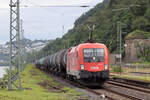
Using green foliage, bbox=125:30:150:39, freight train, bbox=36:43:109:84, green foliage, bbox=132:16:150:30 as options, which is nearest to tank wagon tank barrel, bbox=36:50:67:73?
freight train, bbox=36:43:109:84

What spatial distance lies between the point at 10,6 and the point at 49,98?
760 centimetres

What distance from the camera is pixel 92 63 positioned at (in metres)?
21.9

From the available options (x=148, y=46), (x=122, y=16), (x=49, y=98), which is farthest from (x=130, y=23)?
(x=49, y=98)

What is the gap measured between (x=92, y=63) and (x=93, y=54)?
0.76 meters

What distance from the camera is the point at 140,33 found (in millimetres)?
90438

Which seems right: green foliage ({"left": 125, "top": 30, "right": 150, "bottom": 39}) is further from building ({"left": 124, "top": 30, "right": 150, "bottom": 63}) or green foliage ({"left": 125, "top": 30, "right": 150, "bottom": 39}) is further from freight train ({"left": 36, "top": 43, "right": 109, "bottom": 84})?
freight train ({"left": 36, "top": 43, "right": 109, "bottom": 84})

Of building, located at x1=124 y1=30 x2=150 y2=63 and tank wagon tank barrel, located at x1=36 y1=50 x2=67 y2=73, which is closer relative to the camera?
tank wagon tank barrel, located at x1=36 y1=50 x2=67 y2=73

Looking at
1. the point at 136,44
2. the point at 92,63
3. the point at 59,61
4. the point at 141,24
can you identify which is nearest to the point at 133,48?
the point at 136,44

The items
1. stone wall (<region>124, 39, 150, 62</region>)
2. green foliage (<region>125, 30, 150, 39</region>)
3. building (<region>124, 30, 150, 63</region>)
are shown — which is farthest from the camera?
green foliage (<region>125, 30, 150, 39</region>)

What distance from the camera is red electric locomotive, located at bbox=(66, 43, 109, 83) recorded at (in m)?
21.7

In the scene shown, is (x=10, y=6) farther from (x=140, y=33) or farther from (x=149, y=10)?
(x=149, y=10)

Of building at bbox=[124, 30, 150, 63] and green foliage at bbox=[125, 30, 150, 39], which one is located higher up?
green foliage at bbox=[125, 30, 150, 39]

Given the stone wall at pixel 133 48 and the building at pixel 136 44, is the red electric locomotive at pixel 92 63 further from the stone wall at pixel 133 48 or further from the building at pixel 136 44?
the stone wall at pixel 133 48

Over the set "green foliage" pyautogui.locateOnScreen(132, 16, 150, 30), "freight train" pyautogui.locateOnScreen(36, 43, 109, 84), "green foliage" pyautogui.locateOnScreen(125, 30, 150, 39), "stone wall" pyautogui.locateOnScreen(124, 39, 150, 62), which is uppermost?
"green foliage" pyautogui.locateOnScreen(132, 16, 150, 30)
